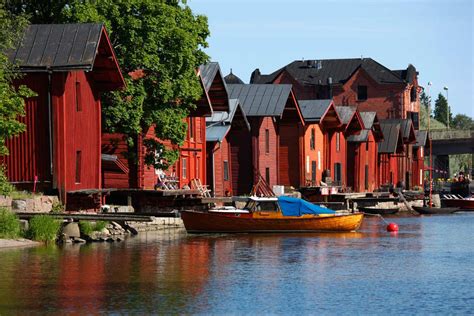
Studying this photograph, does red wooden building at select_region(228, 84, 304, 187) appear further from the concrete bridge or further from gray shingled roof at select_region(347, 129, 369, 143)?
the concrete bridge

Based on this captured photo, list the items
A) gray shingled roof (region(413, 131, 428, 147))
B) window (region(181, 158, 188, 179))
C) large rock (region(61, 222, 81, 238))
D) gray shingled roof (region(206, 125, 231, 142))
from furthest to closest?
1. gray shingled roof (region(413, 131, 428, 147))
2. gray shingled roof (region(206, 125, 231, 142))
3. window (region(181, 158, 188, 179))
4. large rock (region(61, 222, 81, 238))

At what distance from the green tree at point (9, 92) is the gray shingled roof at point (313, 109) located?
1675 inches

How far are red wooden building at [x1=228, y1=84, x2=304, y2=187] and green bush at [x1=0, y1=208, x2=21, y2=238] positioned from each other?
3637 cm

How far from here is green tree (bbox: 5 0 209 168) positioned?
55.9 metres

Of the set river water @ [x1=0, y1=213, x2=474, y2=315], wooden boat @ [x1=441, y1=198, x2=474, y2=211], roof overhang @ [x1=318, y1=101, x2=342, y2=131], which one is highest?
roof overhang @ [x1=318, y1=101, x2=342, y2=131]

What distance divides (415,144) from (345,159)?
34.8m

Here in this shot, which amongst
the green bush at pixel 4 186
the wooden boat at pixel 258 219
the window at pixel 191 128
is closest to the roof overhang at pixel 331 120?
the window at pixel 191 128

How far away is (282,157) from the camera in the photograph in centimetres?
8725

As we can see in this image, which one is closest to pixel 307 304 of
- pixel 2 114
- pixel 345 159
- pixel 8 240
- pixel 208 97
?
pixel 8 240

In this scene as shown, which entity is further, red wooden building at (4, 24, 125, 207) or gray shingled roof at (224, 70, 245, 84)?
gray shingled roof at (224, 70, 245, 84)

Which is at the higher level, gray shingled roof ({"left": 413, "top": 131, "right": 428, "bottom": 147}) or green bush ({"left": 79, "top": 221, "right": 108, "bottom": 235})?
gray shingled roof ({"left": 413, "top": 131, "right": 428, "bottom": 147})

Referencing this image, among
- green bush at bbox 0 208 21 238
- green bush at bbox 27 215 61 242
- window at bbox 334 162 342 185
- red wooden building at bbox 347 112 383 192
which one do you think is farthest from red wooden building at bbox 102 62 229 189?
red wooden building at bbox 347 112 383 192

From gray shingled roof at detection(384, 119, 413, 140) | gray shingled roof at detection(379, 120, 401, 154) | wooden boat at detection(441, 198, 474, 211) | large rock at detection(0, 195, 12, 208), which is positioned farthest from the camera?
gray shingled roof at detection(384, 119, 413, 140)

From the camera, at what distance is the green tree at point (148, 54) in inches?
2202
